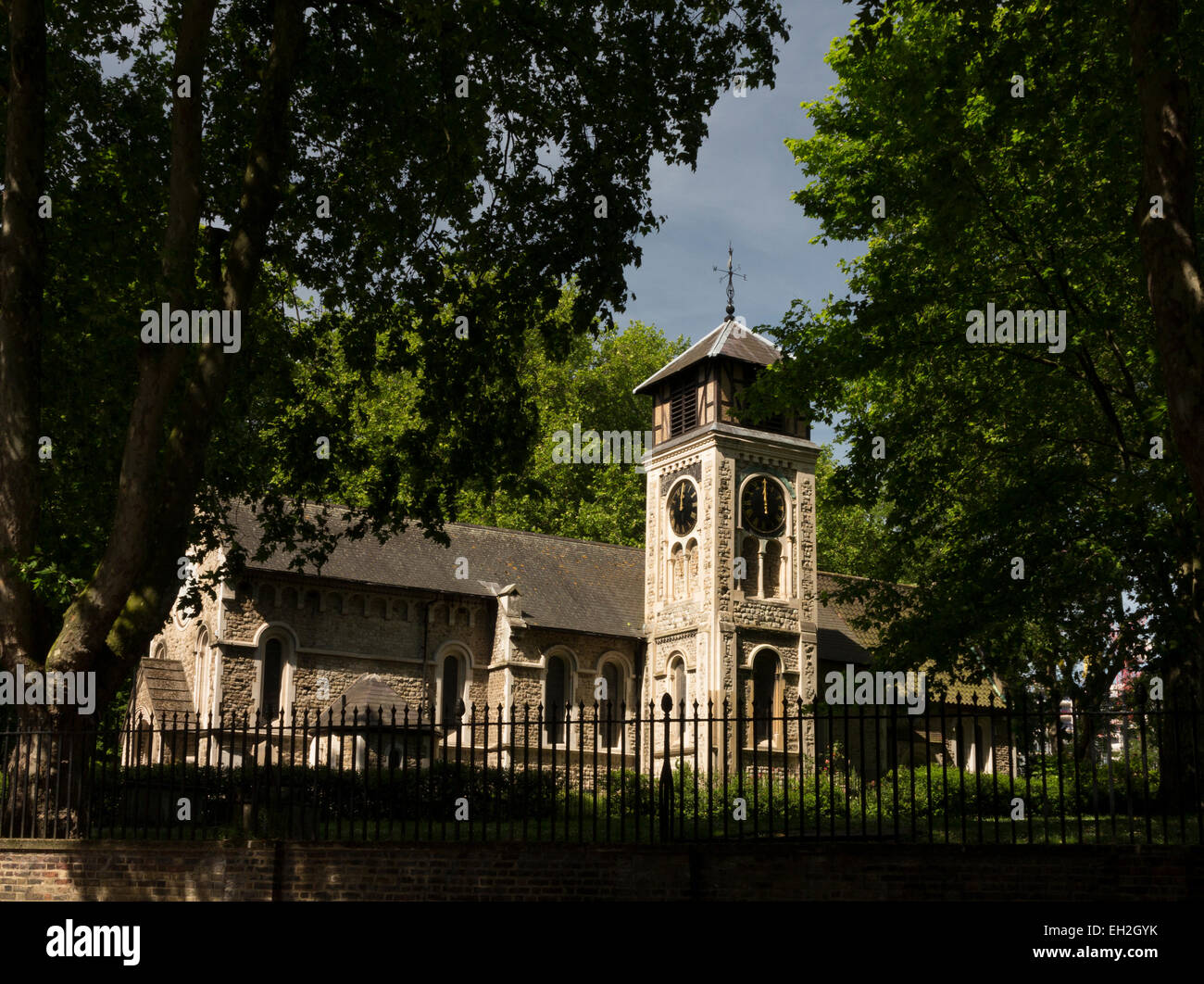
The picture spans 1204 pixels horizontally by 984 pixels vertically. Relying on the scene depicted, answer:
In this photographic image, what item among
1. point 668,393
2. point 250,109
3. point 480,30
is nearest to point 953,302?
point 480,30

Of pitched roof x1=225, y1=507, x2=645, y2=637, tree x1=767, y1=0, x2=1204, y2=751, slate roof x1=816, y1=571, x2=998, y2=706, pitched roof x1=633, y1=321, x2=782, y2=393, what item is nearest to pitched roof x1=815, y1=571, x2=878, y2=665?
slate roof x1=816, y1=571, x2=998, y2=706

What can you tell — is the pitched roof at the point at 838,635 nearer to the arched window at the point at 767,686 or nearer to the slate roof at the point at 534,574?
the slate roof at the point at 534,574

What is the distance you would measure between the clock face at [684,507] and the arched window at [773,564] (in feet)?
7.79

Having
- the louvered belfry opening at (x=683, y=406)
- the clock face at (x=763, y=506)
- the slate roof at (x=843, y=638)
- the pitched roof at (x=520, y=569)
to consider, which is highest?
the louvered belfry opening at (x=683, y=406)

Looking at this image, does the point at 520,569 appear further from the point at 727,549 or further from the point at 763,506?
the point at 763,506

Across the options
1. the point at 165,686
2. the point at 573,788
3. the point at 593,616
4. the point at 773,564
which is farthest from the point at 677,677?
the point at 165,686

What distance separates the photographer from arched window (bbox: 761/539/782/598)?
3494 centimetres

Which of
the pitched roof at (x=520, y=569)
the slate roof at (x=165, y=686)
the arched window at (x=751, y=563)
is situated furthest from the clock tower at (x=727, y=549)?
the slate roof at (x=165, y=686)

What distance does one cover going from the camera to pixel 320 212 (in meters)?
16.0

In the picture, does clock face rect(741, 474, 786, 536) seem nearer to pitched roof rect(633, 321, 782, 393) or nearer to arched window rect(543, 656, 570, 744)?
pitched roof rect(633, 321, 782, 393)

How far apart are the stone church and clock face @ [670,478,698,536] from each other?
6 cm

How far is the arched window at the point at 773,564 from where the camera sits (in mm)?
34938

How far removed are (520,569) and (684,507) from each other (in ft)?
17.3
